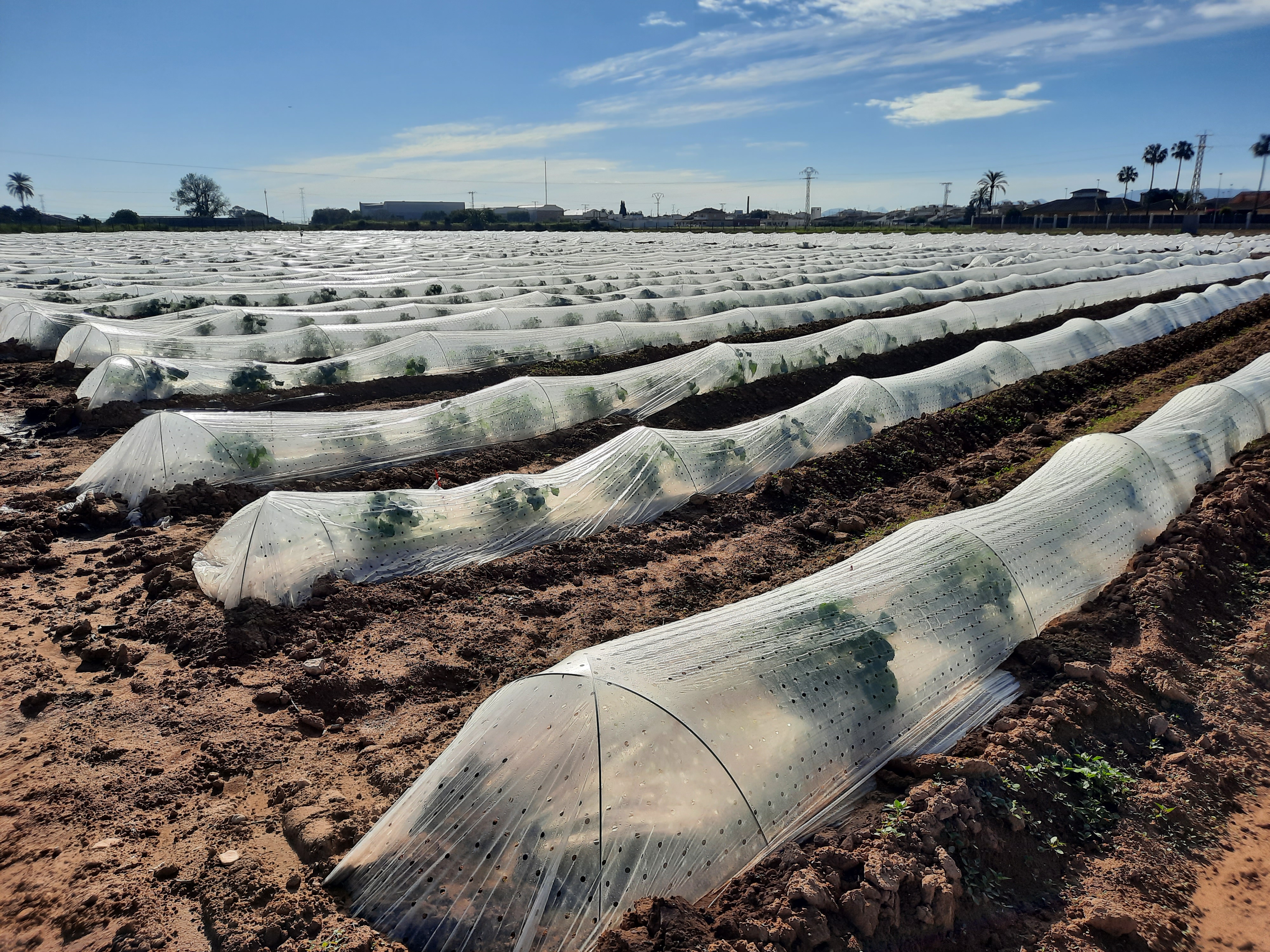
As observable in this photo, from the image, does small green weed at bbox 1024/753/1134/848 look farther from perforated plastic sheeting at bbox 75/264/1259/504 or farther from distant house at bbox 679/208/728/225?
distant house at bbox 679/208/728/225

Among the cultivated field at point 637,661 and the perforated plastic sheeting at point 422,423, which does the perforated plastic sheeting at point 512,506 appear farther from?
the perforated plastic sheeting at point 422,423

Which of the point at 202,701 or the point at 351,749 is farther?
the point at 202,701

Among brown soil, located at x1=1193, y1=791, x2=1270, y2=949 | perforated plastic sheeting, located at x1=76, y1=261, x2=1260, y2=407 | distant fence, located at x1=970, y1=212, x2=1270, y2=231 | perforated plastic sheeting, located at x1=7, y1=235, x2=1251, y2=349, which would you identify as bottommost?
brown soil, located at x1=1193, y1=791, x2=1270, y2=949

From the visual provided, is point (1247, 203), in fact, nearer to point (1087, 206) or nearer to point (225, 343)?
point (1087, 206)

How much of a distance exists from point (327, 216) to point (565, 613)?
3729 inches

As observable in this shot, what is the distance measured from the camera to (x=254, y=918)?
3096mm

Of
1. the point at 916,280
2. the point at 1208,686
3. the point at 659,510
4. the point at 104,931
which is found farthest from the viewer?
the point at 916,280

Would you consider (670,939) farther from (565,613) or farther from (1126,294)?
(1126,294)

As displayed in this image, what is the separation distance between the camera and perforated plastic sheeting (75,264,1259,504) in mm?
7586

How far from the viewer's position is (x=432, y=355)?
1245cm

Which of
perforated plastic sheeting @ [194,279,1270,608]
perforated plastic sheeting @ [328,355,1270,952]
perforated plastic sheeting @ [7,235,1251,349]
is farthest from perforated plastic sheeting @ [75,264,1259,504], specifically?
perforated plastic sheeting @ [328,355,1270,952]

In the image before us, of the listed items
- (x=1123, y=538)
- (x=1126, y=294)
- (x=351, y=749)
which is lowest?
(x=351, y=749)

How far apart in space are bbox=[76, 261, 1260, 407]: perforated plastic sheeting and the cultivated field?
0.12 m

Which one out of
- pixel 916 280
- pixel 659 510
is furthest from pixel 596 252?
pixel 659 510
